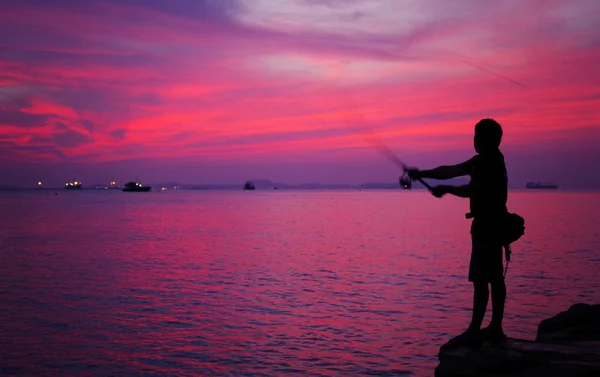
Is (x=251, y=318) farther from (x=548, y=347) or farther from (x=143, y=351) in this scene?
(x=548, y=347)

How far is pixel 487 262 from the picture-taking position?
25.2 ft

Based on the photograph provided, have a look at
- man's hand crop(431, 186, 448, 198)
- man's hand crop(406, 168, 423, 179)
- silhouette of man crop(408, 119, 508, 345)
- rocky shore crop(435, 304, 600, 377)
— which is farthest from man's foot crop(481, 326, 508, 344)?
man's hand crop(406, 168, 423, 179)

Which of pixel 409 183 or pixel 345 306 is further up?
pixel 409 183

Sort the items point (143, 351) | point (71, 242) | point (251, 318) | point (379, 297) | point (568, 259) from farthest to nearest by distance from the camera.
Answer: point (71, 242), point (568, 259), point (379, 297), point (251, 318), point (143, 351)

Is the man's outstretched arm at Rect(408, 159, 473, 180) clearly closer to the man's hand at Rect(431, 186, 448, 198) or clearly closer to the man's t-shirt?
the man's t-shirt

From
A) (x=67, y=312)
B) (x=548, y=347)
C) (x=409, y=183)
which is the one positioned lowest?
(x=67, y=312)

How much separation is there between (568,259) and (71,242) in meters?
28.6

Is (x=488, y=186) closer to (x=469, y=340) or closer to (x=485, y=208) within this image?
(x=485, y=208)

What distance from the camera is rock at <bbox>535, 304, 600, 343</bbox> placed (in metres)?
8.81

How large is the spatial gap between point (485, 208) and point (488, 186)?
289mm

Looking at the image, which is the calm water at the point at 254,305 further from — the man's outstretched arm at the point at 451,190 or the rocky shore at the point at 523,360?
the man's outstretched arm at the point at 451,190

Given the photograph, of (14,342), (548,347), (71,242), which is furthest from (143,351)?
(71,242)

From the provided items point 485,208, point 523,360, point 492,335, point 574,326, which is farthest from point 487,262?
point 574,326

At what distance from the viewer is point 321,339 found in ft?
41.6
